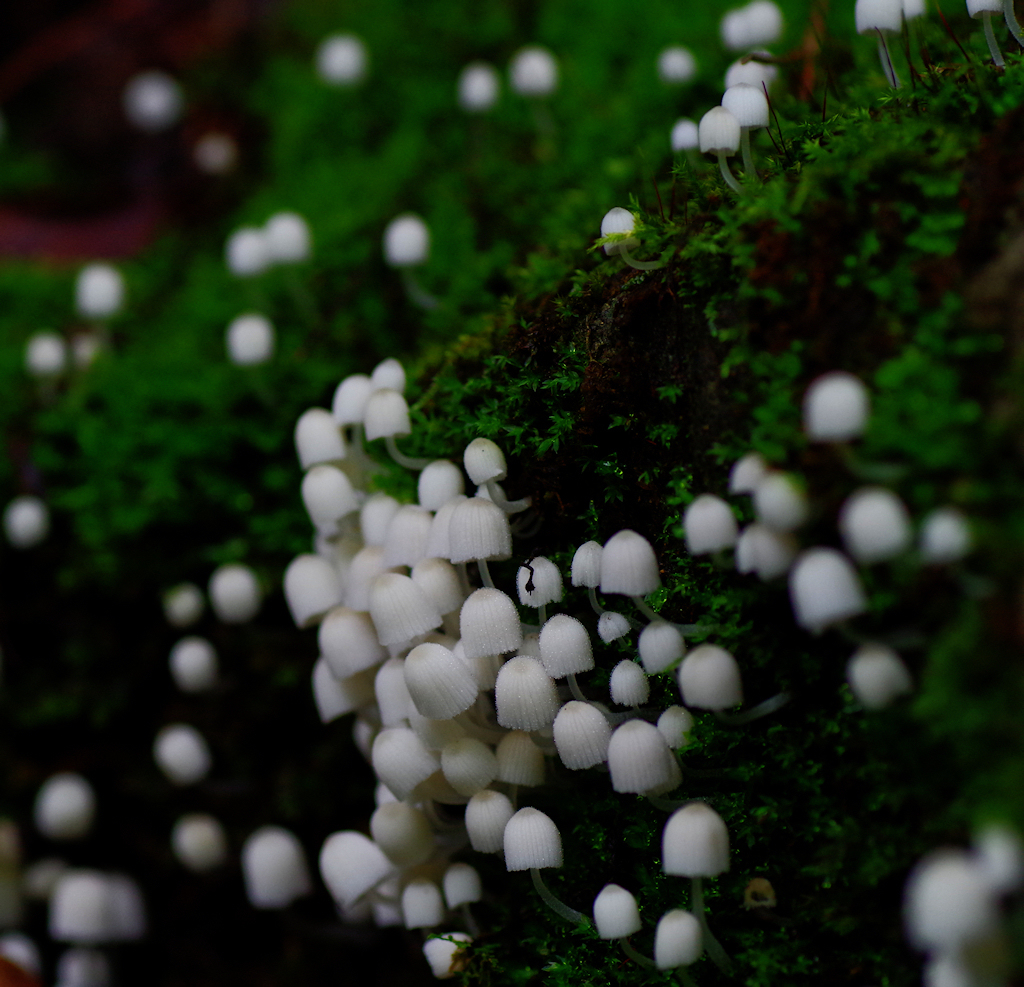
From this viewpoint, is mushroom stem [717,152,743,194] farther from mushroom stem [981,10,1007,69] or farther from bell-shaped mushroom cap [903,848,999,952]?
bell-shaped mushroom cap [903,848,999,952]

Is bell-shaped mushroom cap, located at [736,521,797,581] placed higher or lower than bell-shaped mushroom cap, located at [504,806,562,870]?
higher

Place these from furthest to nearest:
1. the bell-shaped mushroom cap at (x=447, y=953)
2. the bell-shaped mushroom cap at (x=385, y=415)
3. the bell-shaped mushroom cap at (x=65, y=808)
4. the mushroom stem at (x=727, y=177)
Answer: the bell-shaped mushroom cap at (x=65, y=808)
the bell-shaped mushroom cap at (x=385, y=415)
the bell-shaped mushroom cap at (x=447, y=953)
the mushroom stem at (x=727, y=177)

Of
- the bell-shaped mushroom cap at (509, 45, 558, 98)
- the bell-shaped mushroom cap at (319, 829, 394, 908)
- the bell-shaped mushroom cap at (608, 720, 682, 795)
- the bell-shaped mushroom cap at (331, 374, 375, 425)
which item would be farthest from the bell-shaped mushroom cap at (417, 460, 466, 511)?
the bell-shaped mushroom cap at (509, 45, 558, 98)

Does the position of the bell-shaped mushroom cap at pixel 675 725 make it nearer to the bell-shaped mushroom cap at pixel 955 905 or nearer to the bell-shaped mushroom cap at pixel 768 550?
the bell-shaped mushroom cap at pixel 768 550

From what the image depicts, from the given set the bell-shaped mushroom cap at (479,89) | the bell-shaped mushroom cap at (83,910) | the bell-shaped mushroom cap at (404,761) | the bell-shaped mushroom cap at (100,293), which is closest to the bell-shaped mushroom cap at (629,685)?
the bell-shaped mushroom cap at (404,761)

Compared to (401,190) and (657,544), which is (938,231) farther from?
(401,190)

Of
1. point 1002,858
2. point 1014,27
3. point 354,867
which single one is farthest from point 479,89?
point 1002,858
